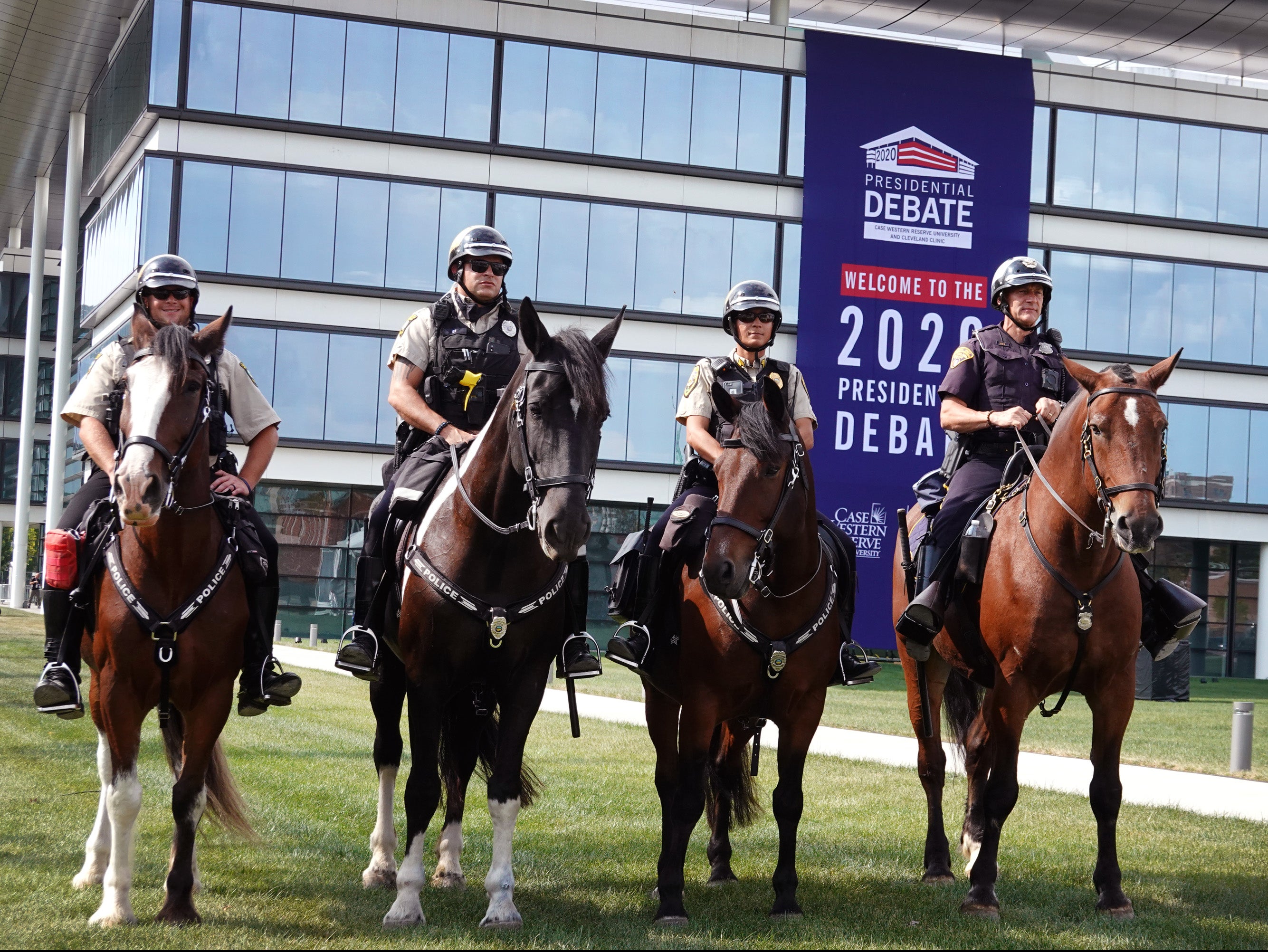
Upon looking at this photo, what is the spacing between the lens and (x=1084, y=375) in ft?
23.0

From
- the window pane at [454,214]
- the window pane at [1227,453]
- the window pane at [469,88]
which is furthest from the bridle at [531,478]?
the window pane at [1227,453]

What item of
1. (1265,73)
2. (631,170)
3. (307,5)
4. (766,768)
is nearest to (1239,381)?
(1265,73)

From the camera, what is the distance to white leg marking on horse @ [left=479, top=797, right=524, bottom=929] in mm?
6598

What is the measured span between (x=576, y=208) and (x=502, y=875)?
30504mm

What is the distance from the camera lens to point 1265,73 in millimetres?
41312

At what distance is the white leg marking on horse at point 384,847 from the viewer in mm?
7699

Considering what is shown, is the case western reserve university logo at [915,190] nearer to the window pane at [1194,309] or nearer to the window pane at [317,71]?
the window pane at [1194,309]

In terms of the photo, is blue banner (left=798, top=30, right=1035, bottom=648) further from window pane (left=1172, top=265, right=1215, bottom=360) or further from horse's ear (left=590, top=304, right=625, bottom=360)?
horse's ear (left=590, top=304, right=625, bottom=360)

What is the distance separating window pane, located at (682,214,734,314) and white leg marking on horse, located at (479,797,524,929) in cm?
3037

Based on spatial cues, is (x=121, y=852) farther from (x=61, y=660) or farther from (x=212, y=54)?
(x=212, y=54)

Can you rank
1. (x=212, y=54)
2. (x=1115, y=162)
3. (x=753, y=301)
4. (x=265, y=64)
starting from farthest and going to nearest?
(x=1115, y=162) < (x=265, y=64) < (x=212, y=54) < (x=753, y=301)

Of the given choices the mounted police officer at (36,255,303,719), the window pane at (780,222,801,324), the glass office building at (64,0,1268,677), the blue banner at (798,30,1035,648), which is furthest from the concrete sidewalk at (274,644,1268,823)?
the window pane at (780,222,801,324)

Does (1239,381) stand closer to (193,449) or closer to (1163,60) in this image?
(1163,60)

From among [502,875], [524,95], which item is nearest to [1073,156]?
[524,95]
